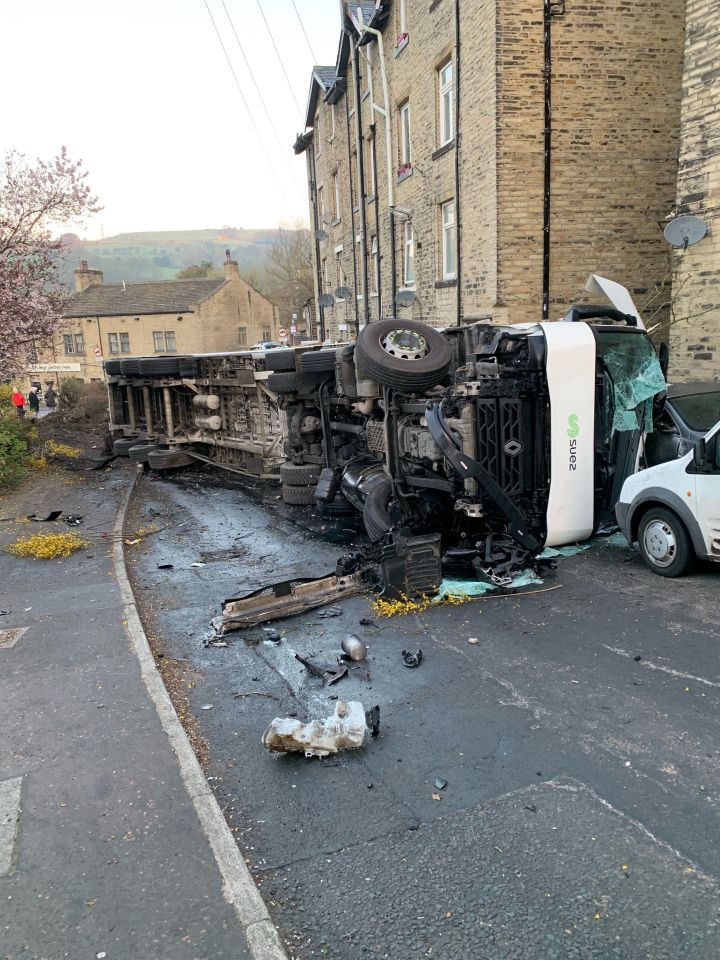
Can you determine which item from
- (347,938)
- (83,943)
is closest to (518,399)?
(347,938)

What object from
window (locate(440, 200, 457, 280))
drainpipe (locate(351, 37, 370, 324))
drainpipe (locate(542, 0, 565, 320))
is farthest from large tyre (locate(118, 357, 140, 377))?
drainpipe (locate(542, 0, 565, 320))

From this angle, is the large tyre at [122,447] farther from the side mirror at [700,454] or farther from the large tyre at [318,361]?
the side mirror at [700,454]

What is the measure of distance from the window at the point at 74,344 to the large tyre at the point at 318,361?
46.7 metres

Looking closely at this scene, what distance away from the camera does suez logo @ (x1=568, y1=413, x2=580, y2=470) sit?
7.07 meters

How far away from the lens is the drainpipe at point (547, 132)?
41.8 ft

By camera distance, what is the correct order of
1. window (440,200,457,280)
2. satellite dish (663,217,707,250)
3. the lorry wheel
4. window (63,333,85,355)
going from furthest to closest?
window (63,333,85,355)
window (440,200,457,280)
satellite dish (663,217,707,250)
the lorry wheel

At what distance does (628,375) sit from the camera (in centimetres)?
761

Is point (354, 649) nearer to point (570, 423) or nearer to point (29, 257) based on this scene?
point (570, 423)

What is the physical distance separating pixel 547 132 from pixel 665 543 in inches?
372

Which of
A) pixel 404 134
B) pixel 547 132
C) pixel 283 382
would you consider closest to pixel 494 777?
pixel 283 382

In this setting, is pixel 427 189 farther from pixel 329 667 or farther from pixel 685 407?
pixel 329 667

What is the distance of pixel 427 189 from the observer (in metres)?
17.3

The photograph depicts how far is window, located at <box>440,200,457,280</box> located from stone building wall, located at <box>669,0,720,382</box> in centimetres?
570

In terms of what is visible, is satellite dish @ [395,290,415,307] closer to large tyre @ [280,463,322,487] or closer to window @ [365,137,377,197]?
window @ [365,137,377,197]
